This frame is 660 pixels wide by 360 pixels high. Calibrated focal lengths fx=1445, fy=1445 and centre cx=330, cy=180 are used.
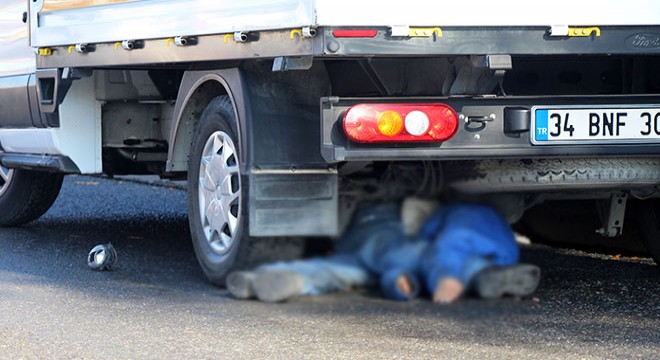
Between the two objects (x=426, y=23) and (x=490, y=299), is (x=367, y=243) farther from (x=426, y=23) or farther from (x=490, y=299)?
(x=426, y=23)

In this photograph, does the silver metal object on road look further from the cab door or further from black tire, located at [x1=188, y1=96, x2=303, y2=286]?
the cab door

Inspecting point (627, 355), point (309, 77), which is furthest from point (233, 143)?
point (627, 355)

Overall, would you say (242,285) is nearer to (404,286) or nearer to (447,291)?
(404,286)

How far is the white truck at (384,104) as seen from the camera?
5543 mm

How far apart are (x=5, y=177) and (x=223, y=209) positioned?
10.4 ft

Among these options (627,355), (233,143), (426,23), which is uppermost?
(426,23)

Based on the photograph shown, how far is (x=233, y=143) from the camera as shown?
6.24 m

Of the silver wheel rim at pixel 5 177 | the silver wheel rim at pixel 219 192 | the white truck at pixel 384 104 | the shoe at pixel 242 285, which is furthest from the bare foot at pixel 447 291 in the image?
the silver wheel rim at pixel 5 177

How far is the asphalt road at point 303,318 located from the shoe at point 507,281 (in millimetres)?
55

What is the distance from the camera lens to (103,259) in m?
6.96

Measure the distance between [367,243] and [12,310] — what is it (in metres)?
1.51

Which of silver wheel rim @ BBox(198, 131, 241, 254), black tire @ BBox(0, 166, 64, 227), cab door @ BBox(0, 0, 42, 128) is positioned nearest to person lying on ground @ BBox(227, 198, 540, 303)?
silver wheel rim @ BBox(198, 131, 241, 254)

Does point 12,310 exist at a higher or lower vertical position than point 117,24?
lower

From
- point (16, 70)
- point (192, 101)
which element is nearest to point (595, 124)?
point (192, 101)
